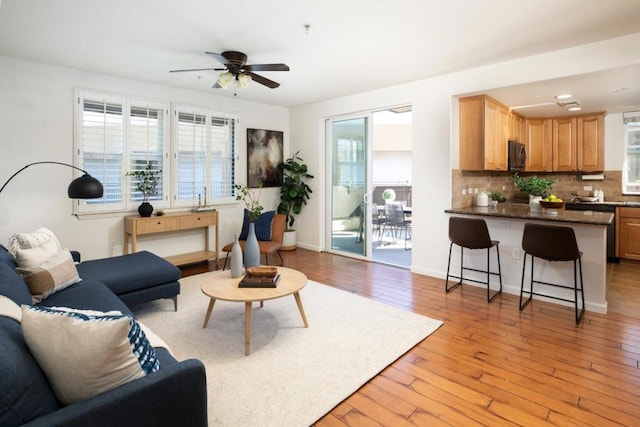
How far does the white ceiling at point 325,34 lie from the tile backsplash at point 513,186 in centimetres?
119

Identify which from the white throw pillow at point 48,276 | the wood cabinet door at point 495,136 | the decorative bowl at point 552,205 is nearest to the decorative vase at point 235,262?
the white throw pillow at point 48,276

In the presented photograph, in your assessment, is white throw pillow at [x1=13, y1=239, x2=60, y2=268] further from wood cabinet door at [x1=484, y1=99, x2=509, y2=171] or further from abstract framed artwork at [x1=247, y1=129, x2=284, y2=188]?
wood cabinet door at [x1=484, y1=99, x2=509, y2=171]

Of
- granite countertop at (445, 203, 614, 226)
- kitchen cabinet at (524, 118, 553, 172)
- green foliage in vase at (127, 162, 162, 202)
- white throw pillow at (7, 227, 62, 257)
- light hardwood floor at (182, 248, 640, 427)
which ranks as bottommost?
light hardwood floor at (182, 248, 640, 427)

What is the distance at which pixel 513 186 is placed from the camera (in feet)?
22.0

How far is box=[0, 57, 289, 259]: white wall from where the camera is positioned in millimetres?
4016

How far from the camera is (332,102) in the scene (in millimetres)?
6078

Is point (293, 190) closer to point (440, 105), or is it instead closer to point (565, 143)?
point (440, 105)

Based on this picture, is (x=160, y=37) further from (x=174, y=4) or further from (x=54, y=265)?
(x=54, y=265)

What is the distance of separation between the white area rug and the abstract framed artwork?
109 inches

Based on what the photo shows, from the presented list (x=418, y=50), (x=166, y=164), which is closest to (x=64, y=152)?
(x=166, y=164)

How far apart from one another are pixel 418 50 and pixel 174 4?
7.73 ft

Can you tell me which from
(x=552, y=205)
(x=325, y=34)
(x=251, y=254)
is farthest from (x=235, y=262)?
(x=552, y=205)

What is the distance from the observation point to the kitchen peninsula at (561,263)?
354 cm

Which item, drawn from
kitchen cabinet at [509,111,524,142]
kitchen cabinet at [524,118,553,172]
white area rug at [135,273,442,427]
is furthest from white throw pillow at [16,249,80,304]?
kitchen cabinet at [524,118,553,172]
